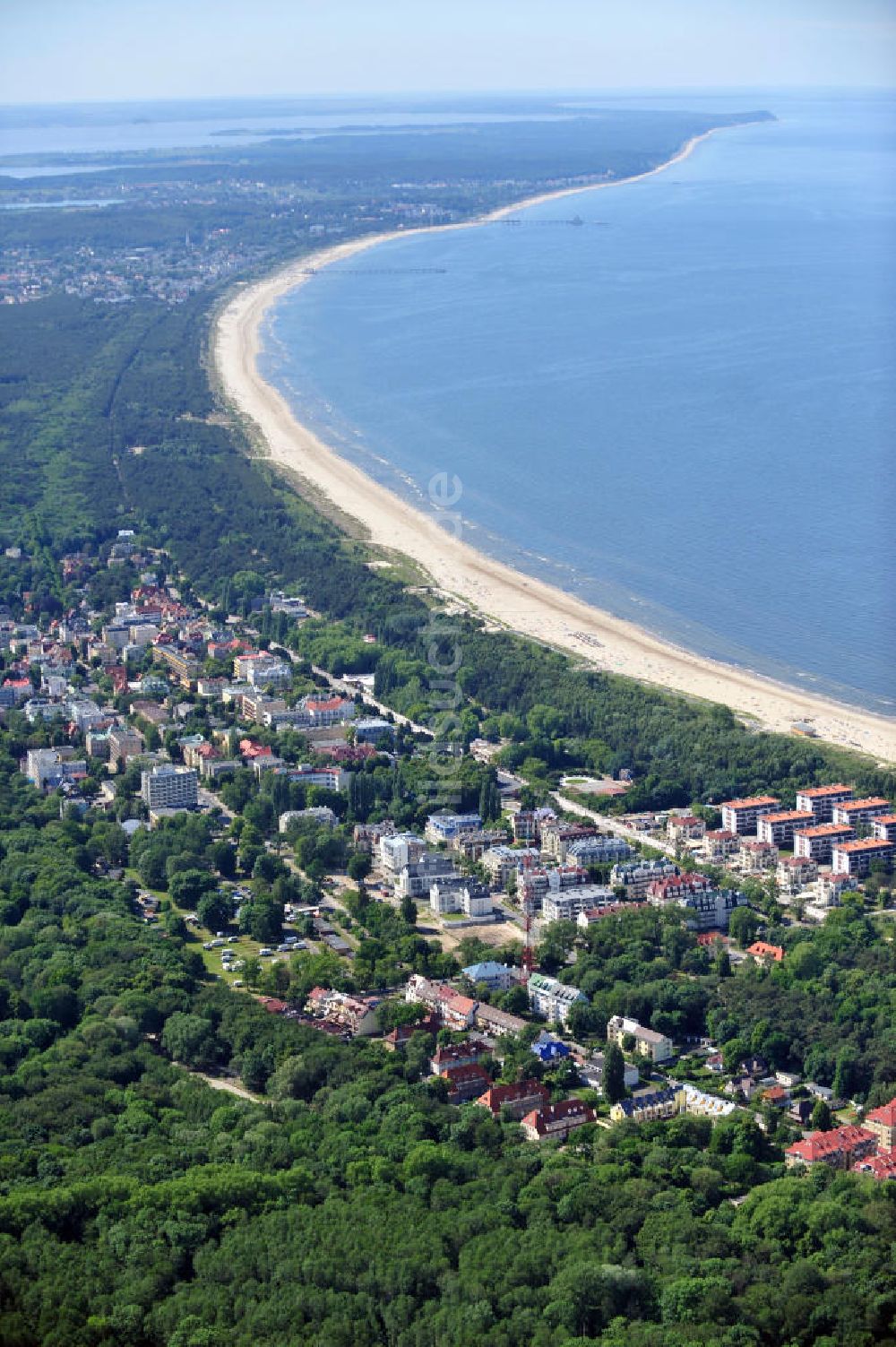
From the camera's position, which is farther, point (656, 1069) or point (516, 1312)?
point (656, 1069)

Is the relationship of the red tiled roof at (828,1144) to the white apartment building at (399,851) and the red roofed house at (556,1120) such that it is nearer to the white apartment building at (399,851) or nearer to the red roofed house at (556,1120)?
the red roofed house at (556,1120)

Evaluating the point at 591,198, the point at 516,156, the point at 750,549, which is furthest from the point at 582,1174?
the point at 516,156

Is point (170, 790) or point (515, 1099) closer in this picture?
point (515, 1099)

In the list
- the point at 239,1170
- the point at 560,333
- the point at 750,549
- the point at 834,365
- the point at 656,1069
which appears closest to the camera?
the point at 239,1170

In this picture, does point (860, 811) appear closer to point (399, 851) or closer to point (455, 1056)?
point (399, 851)

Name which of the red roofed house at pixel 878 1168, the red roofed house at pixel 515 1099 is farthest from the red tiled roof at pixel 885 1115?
the red roofed house at pixel 515 1099

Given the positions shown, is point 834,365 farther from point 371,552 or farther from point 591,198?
point 591,198

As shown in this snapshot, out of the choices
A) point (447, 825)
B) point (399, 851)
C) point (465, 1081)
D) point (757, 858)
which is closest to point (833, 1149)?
point (465, 1081)

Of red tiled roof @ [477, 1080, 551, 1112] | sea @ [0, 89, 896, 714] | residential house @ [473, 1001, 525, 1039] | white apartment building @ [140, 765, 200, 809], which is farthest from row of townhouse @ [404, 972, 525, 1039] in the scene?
sea @ [0, 89, 896, 714]
